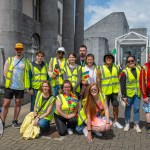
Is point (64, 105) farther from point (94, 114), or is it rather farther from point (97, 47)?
point (97, 47)

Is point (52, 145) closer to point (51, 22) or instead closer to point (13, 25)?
point (13, 25)

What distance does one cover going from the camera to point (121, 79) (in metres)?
6.72

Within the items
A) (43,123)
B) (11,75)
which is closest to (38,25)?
(11,75)

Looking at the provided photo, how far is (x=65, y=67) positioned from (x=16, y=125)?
6.20 ft

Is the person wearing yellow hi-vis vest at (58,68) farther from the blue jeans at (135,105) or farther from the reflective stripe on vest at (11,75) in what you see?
the blue jeans at (135,105)

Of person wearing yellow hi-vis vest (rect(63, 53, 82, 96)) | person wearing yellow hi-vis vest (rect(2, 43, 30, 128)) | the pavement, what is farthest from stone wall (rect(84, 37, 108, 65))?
the pavement

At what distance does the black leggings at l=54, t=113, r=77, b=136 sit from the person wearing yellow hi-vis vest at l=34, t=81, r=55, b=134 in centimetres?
21

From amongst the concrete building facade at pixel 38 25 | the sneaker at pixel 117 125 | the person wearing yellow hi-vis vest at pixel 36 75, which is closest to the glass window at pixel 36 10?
the concrete building facade at pixel 38 25

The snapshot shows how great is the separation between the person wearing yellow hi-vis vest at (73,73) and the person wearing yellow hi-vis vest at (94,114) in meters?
0.66

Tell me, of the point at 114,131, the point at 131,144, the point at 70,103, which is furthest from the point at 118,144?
the point at 70,103

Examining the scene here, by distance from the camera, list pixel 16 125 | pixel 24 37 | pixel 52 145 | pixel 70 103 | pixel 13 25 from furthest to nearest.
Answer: pixel 24 37 → pixel 13 25 → pixel 16 125 → pixel 70 103 → pixel 52 145

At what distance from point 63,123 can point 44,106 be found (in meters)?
0.59

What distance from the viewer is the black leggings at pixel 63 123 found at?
6.20 meters

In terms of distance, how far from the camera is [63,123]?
248 inches
